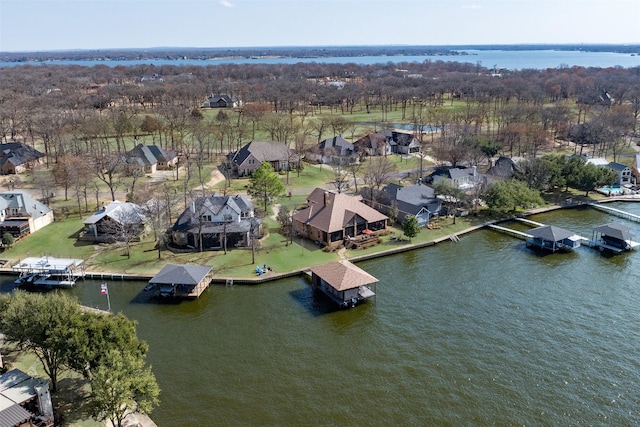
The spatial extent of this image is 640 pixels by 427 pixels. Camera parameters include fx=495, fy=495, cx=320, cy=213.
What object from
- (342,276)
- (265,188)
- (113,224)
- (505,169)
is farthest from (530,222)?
(113,224)

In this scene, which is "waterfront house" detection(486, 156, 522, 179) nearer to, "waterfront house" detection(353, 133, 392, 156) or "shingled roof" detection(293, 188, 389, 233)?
"waterfront house" detection(353, 133, 392, 156)

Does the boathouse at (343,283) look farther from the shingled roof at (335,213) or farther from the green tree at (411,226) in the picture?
the green tree at (411,226)

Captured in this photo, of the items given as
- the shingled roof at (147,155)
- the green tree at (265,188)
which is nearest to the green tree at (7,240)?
the green tree at (265,188)

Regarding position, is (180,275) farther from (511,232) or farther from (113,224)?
(511,232)

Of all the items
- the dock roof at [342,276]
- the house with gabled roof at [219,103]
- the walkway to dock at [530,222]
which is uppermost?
the house with gabled roof at [219,103]

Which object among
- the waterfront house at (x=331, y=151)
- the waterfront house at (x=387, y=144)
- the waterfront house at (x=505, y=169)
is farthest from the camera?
the waterfront house at (x=387, y=144)

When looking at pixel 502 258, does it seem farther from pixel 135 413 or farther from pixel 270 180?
pixel 135 413
